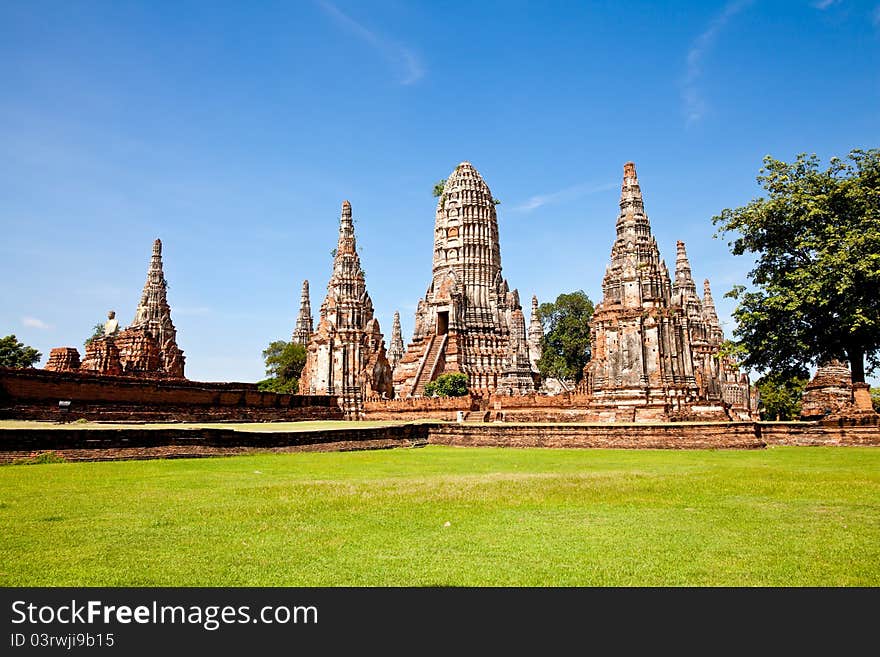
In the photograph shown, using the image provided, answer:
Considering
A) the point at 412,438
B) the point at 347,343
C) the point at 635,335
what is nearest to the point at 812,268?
the point at 635,335

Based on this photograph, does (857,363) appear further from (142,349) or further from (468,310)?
(142,349)

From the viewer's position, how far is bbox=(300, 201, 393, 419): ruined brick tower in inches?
1602

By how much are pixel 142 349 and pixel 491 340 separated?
75.9ft

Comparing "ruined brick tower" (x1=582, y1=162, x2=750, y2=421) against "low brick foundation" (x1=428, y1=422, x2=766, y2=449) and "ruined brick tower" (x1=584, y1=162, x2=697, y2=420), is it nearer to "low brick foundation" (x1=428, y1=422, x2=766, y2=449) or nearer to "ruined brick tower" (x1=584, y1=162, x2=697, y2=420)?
"ruined brick tower" (x1=584, y1=162, x2=697, y2=420)

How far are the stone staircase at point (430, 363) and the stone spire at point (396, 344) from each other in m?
13.9

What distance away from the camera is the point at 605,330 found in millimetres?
28234

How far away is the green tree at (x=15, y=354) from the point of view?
149 feet

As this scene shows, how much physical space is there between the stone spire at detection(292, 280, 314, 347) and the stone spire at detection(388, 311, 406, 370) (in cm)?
987

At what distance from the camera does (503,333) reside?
158 feet

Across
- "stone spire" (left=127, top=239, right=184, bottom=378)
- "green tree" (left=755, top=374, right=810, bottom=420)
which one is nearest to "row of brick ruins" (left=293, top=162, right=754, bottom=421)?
"green tree" (left=755, top=374, right=810, bottom=420)

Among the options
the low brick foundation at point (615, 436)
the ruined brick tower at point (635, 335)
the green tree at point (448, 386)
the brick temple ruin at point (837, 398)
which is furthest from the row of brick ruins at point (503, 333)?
the low brick foundation at point (615, 436)

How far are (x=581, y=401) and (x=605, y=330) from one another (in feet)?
11.5

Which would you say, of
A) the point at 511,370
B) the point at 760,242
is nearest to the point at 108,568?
the point at 760,242
